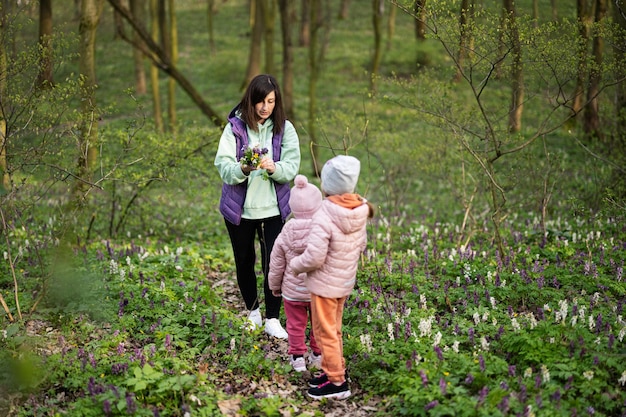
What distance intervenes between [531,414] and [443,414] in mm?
551

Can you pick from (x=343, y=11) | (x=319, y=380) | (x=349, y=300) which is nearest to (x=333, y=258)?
(x=319, y=380)

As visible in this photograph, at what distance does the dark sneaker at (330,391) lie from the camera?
4.55 m

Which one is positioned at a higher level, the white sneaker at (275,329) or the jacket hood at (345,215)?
the jacket hood at (345,215)

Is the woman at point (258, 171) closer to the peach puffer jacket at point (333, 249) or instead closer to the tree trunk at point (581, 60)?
the peach puffer jacket at point (333, 249)

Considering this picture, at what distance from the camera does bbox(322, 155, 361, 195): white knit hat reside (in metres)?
4.19

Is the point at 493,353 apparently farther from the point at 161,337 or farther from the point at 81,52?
the point at 81,52

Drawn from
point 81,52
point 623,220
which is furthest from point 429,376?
point 81,52

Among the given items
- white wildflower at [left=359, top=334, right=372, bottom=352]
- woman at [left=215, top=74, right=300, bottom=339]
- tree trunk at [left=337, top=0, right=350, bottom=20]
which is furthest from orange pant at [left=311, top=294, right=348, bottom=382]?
tree trunk at [left=337, top=0, right=350, bottom=20]

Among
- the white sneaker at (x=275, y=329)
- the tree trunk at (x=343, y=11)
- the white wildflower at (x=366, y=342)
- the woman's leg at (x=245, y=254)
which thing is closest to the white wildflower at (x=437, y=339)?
the white wildflower at (x=366, y=342)

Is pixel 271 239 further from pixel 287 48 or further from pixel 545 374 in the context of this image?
pixel 287 48

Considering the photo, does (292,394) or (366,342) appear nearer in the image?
(292,394)

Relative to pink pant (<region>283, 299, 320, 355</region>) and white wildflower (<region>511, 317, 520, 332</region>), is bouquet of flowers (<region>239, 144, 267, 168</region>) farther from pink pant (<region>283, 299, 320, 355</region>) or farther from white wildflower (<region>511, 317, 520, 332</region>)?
white wildflower (<region>511, 317, 520, 332</region>)

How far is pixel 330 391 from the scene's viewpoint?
15.0ft

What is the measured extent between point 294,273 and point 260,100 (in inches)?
64.3
